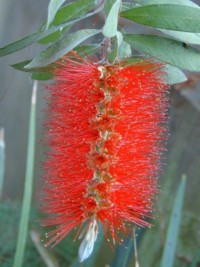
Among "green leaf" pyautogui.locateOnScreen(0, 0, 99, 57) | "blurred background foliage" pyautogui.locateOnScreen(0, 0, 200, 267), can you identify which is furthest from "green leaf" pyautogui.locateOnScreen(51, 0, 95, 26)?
"blurred background foliage" pyautogui.locateOnScreen(0, 0, 200, 267)

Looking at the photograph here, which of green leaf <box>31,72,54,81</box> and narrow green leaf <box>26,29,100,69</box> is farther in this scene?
green leaf <box>31,72,54,81</box>

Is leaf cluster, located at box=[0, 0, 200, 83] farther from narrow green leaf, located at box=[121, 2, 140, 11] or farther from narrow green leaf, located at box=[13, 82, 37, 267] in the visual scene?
narrow green leaf, located at box=[13, 82, 37, 267]

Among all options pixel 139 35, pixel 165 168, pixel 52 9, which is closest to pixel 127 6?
pixel 139 35

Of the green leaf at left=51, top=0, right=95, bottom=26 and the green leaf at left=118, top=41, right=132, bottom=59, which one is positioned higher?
the green leaf at left=51, top=0, right=95, bottom=26

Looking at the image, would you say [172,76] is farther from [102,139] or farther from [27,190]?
[27,190]

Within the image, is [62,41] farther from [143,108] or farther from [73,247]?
[73,247]

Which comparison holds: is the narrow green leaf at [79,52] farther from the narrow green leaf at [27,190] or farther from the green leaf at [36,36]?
the narrow green leaf at [27,190]
